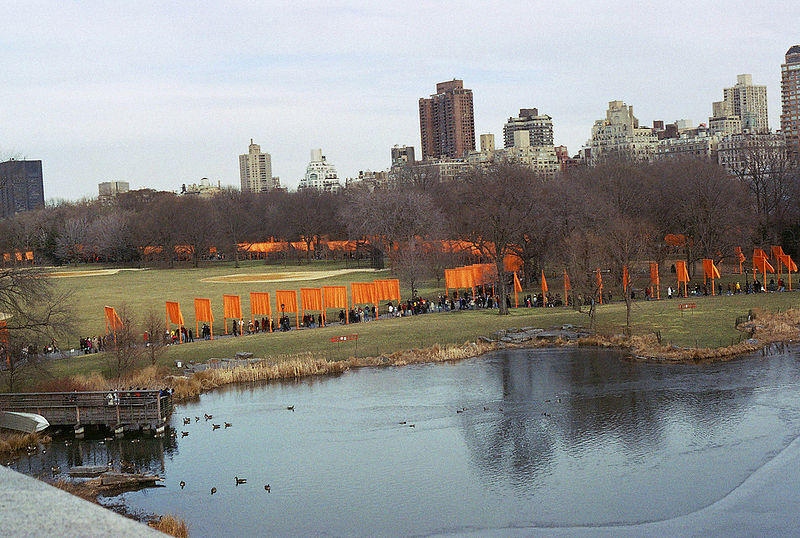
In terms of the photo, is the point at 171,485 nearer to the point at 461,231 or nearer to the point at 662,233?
the point at 461,231

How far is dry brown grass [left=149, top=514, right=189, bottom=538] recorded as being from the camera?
2205 centimetres

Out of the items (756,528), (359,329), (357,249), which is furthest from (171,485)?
(357,249)

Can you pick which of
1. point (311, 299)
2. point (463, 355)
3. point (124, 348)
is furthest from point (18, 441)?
point (311, 299)

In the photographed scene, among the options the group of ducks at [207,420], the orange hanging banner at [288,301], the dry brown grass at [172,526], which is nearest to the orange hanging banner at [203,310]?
the orange hanging banner at [288,301]

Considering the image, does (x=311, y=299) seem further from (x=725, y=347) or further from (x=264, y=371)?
(x=725, y=347)

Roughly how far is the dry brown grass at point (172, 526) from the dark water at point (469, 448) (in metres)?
0.61

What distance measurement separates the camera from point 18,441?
3278 cm

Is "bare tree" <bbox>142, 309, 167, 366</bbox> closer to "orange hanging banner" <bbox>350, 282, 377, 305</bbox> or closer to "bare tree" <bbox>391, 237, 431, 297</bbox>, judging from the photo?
"orange hanging banner" <bbox>350, 282, 377, 305</bbox>

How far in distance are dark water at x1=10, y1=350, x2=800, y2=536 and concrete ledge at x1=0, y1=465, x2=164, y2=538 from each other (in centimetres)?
1728

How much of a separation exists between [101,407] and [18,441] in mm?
3619

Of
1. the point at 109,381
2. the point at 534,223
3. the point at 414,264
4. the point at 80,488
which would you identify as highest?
the point at 534,223

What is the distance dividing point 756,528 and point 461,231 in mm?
54819

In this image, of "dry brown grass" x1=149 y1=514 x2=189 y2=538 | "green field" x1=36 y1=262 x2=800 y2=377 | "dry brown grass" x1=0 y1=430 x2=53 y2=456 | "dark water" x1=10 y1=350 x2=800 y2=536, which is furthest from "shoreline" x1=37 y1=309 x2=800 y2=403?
"dry brown grass" x1=149 y1=514 x2=189 y2=538

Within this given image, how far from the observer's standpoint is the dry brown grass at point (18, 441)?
105ft
